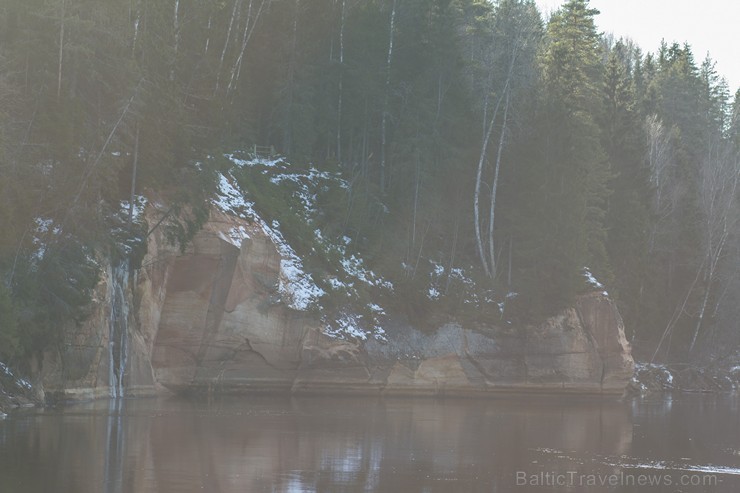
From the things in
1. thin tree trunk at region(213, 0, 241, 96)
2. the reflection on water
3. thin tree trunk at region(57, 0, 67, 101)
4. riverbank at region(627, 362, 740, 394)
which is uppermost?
thin tree trunk at region(213, 0, 241, 96)

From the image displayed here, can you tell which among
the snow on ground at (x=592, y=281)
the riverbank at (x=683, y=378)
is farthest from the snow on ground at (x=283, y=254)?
the riverbank at (x=683, y=378)

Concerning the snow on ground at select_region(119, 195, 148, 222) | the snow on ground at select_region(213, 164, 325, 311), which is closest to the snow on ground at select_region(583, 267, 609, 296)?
the snow on ground at select_region(213, 164, 325, 311)

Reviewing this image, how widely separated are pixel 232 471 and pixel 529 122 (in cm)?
4334

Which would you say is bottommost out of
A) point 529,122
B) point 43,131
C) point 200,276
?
point 200,276

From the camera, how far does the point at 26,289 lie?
1373 inches

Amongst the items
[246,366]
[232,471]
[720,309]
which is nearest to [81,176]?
[246,366]

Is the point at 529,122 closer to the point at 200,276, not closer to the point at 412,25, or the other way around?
the point at 412,25

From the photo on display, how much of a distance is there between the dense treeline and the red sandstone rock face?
6.09 ft

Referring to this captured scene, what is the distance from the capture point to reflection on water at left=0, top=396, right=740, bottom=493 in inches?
810

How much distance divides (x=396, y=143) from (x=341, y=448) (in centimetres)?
3692

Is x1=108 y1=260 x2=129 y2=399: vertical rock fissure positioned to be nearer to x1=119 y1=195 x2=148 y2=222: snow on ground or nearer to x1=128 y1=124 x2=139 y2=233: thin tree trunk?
x1=128 y1=124 x2=139 y2=233: thin tree trunk

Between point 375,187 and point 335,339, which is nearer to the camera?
point 335,339

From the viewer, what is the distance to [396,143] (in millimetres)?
62188

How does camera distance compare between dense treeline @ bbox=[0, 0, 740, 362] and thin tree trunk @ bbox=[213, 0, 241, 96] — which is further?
thin tree trunk @ bbox=[213, 0, 241, 96]
